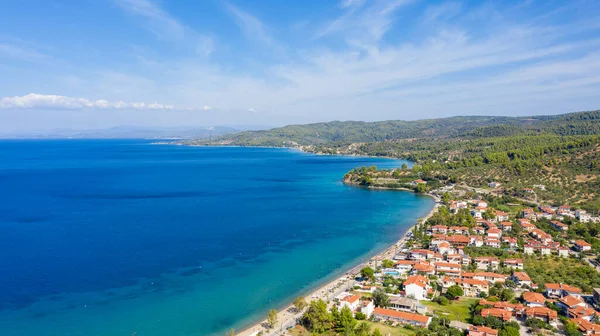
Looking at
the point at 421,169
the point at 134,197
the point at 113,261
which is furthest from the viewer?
the point at 421,169

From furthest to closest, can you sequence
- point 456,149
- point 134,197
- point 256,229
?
1. point 456,149
2. point 134,197
3. point 256,229

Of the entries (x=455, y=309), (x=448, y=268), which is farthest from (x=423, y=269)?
(x=455, y=309)

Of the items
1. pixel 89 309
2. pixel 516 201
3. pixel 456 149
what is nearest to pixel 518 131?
pixel 456 149

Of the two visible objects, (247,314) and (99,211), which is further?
(99,211)

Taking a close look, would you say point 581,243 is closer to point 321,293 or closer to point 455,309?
point 455,309

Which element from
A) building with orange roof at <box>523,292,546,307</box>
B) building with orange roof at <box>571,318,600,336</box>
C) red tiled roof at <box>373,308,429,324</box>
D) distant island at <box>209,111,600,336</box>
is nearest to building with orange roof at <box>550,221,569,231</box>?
distant island at <box>209,111,600,336</box>

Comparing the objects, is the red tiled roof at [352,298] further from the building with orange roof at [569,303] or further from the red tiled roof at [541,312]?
the building with orange roof at [569,303]

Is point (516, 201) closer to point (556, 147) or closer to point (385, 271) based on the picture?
point (556, 147)

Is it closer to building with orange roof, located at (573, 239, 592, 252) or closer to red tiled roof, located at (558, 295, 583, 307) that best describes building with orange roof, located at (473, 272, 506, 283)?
red tiled roof, located at (558, 295, 583, 307)
